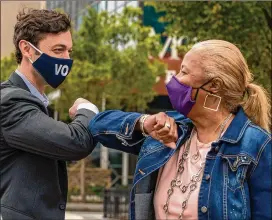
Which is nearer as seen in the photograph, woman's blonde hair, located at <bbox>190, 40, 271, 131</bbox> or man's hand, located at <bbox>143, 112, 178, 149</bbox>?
man's hand, located at <bbox>143, 112, 178, 149</bbox>

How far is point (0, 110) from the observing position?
404 centimetres

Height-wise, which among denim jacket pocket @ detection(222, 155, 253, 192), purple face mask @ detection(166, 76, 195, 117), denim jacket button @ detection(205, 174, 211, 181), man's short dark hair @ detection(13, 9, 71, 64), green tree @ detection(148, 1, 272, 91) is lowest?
green tree @ detection(148, 1, 272, 91)

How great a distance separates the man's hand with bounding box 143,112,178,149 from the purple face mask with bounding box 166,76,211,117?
5.4 inches

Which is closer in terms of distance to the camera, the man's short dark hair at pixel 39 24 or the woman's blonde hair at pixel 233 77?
the woman's blonde hair at pixel 233 77

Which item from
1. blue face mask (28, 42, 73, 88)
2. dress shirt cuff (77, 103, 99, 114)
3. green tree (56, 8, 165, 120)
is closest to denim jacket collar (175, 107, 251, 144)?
dress shirt cuff (77, 103, 99, 114)

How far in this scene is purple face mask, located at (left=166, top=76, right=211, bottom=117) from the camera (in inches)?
158

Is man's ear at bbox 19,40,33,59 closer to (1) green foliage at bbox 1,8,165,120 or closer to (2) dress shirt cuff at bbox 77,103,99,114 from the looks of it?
(2) dress shirt cuff at bbox 77,103,99,114


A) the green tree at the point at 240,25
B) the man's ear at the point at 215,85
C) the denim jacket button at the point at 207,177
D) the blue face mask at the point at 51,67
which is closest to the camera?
the denim jacket button at the point at 207,177

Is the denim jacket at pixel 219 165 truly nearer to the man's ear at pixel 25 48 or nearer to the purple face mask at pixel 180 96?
the purple face mask at pixel 180 96

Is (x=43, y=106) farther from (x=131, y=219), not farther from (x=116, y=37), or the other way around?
(x=116, y=37)

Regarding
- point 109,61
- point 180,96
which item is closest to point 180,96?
point 180,96

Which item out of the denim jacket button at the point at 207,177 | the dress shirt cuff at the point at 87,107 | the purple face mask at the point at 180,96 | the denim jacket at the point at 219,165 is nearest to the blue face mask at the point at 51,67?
the dress shirt cuff at the point at 87,107

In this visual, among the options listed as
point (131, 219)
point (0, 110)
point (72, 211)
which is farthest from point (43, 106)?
point (72, 211)

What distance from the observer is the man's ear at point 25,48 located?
167 inches
